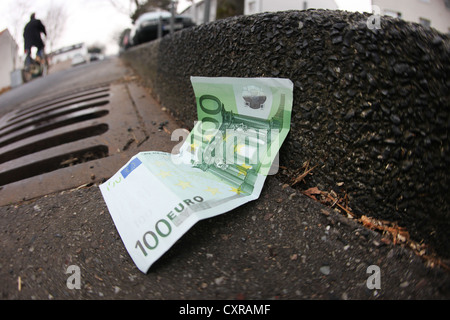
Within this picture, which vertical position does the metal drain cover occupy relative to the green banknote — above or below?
below

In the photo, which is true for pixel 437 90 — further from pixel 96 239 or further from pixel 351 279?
pixel 96 239

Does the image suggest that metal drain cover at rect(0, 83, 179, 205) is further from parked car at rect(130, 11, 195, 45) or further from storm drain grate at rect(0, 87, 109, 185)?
parked car at rect(130, 11, 195, 45)

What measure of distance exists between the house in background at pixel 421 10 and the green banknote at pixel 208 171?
1.49 feet

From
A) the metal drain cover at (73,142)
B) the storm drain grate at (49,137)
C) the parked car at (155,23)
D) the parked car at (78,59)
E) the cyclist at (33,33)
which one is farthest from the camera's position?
the parked car at (78,59)

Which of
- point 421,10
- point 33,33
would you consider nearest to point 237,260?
point 421,10

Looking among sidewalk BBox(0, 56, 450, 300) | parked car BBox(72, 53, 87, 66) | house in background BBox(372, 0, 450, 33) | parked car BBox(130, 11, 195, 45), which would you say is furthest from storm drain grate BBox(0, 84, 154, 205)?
parked car BBox(72, 53, 87, 66)

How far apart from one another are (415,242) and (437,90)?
418 millimetres

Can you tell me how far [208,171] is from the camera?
1180 mm

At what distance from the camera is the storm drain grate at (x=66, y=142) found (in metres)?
1.42

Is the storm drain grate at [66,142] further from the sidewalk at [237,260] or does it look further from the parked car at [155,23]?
the parked car at [155,23]

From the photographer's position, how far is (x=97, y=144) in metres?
1.75

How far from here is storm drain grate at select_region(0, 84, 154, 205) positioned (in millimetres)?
1419

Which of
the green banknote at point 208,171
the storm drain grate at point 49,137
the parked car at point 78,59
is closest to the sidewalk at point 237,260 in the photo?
the green banknote at point 208,171

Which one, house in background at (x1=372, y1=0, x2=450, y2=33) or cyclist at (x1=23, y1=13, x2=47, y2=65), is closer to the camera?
house in background at (x1=372, y1=0, x2=450, y2=33)
